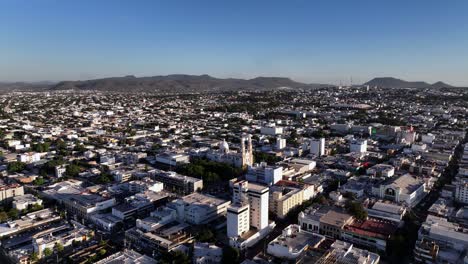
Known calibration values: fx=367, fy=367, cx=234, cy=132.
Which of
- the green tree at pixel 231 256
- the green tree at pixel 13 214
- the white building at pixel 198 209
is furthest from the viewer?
the green tree at pixel 13 214

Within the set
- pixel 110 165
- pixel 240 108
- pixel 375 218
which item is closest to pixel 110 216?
pixel 110 165

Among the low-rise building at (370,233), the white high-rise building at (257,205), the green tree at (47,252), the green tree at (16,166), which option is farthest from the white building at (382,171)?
the green tree at (16,166)

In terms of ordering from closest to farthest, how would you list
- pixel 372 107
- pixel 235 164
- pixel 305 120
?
1. pixel 235 164
2. pixel 305 120
3. pixel 372 107

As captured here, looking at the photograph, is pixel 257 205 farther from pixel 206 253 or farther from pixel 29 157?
pixel 29 157

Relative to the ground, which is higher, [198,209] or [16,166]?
[198,209]

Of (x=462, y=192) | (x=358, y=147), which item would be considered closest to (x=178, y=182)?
(x=462, y=192)

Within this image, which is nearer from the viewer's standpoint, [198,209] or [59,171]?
[198,209]

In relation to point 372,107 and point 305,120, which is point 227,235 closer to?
point 305,120

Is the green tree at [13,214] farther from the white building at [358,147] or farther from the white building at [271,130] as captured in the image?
the white building at [271,130]

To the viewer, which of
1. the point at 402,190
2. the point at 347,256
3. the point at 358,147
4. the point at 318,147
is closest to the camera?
the point at 347,256
